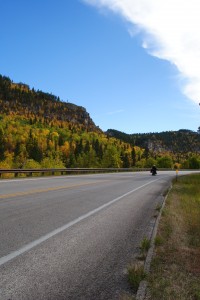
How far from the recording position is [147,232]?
8328 mm

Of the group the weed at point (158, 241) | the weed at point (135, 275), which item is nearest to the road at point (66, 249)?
the weed at point (135, 275)

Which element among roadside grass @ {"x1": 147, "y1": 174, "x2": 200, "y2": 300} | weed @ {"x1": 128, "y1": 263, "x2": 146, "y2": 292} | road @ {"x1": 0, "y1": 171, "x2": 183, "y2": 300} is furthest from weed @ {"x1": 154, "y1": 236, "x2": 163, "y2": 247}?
weed @ {"x1": 128, "y1": 263, "x2": 146, "y2": 292}

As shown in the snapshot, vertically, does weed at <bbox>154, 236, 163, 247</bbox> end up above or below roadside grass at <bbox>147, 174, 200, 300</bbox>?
above

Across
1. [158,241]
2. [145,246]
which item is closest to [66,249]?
[145,246]

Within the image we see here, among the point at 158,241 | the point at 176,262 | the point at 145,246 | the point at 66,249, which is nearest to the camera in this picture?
the point at 176,262

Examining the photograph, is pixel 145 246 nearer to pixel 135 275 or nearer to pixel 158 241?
pixel 158 241

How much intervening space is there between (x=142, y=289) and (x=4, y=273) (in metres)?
1.83

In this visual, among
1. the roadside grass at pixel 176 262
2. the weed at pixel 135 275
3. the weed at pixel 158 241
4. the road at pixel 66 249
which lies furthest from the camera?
the weed at pixel 158 241

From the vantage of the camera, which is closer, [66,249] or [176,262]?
[176,262]

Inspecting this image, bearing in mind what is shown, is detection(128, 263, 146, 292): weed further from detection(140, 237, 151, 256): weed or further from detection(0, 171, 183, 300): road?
detection(140, 237, 151, 256): weed

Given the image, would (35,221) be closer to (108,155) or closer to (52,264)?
(52,264)

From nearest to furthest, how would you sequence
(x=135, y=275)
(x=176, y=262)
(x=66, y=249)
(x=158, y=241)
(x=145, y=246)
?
(x=135, y=275) → (x=176, y=262) → (x=66, y=249) → (x=145, y=246) → (x=158, y=241)

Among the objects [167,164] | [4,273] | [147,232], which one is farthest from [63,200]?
[167,164]

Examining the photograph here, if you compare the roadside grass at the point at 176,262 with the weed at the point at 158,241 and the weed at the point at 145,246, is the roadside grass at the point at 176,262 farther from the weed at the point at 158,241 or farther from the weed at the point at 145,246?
the weed at the point at 145,246
